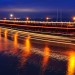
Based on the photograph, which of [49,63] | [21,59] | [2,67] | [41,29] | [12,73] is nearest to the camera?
[12,73]

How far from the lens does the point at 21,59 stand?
14.4 m

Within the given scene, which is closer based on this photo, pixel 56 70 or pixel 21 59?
pixel 56 70

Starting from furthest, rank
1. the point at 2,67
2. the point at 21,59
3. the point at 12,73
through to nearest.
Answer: the point at 21,59, the point at 2,67, the point at 12,73

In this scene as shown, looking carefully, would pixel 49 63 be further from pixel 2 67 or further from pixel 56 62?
pixel 2 67

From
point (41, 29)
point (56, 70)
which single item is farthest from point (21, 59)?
point (41, 29)

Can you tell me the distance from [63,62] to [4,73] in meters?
3.44

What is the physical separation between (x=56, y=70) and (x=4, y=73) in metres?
2.00

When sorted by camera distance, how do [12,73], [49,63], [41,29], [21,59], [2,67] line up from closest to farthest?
[12,73] < [2,67] < [49,63] < [21,59] < [41,29]

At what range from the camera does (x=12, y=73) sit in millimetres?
10945

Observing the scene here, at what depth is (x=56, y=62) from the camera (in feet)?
44.3

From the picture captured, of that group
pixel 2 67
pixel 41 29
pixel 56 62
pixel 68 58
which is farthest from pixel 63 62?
pixel 41 29

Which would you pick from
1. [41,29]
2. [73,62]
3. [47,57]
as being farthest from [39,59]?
[41,29]

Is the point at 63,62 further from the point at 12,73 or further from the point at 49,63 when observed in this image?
the point at 12,73

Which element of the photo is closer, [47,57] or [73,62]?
[73,62]
